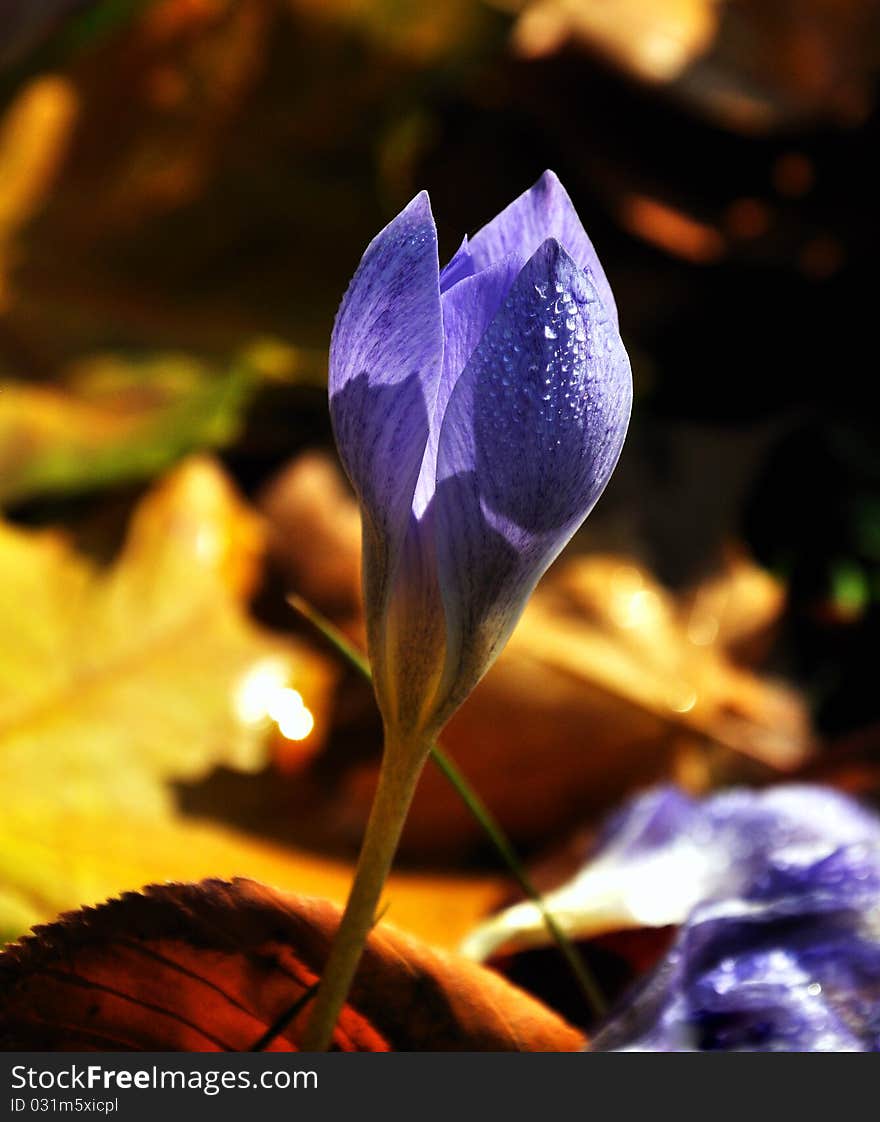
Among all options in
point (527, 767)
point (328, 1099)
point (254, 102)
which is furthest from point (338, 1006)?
point (254, 102)

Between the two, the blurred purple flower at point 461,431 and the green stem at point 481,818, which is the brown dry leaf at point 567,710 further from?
the blurred purple flower at point 461,431

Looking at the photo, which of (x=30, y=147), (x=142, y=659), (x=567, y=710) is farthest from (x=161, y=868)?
(x=30, y=147)

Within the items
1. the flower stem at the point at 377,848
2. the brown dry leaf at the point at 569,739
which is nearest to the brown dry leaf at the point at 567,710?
the brown dry leaf at the point at 569,739

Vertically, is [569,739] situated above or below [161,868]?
above

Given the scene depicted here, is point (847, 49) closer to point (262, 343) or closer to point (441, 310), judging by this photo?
point (262, 343)

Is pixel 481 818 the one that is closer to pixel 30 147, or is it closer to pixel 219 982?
pixel 219 982

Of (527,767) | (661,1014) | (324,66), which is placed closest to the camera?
(661,1014)

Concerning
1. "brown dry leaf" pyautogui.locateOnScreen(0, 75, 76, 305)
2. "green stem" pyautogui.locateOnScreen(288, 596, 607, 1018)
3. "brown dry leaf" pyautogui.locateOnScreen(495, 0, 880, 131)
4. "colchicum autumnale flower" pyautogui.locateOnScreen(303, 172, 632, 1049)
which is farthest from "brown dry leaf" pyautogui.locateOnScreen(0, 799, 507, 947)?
"brown dry leaf" pyautogui.locateOnScreen(495, 0, 880, 131)
